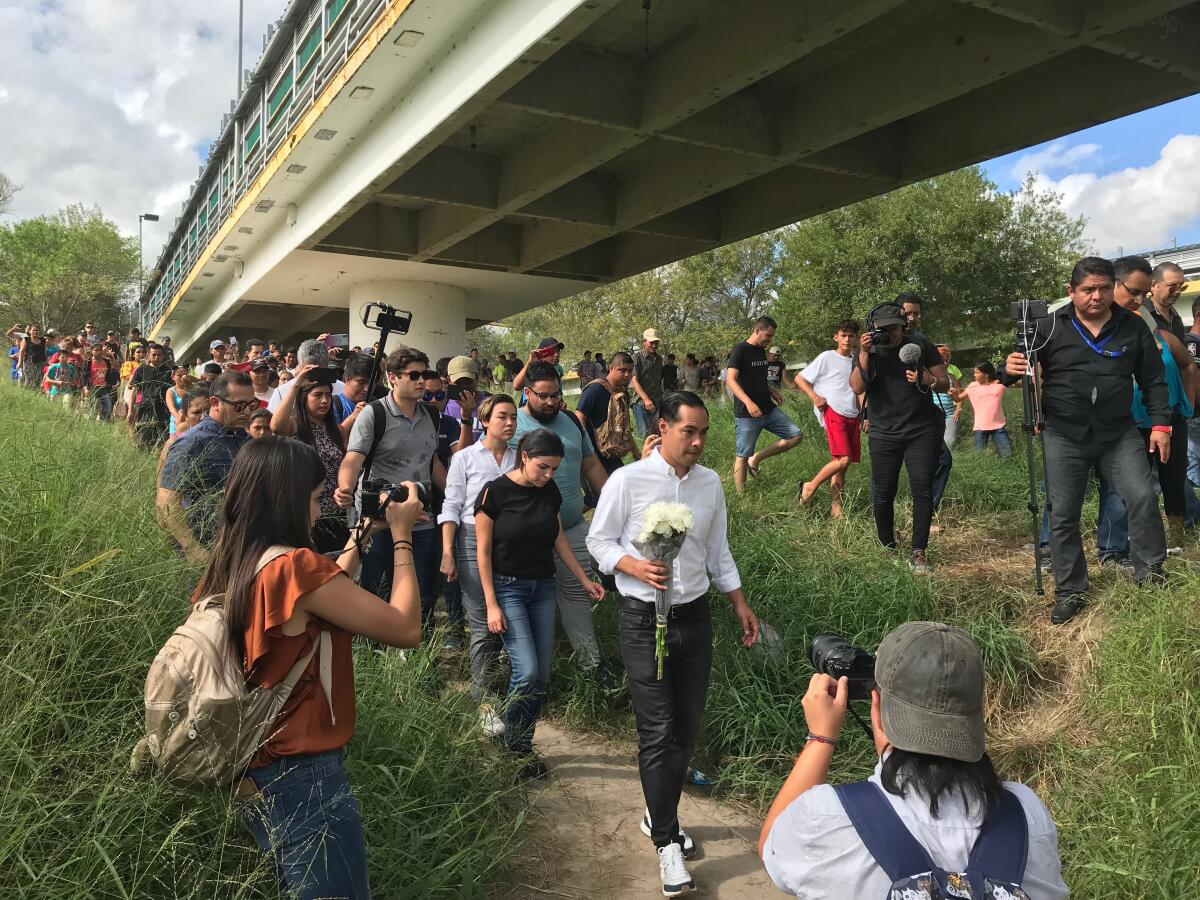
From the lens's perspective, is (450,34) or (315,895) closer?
(315,895)

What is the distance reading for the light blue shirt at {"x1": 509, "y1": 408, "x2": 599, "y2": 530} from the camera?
5411mm

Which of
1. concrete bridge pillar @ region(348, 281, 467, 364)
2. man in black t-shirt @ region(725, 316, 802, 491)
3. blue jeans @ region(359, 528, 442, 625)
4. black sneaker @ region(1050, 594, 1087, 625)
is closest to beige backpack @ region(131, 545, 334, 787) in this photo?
blue jeans @ region(359, 528, 442, 625)

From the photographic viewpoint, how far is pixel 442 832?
11.0 feet

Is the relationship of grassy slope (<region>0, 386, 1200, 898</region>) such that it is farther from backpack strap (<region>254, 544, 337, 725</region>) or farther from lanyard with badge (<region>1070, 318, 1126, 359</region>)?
lanyard with badge (<region>1070, 318, 1126, 359</region>)

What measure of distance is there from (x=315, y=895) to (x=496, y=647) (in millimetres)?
2628

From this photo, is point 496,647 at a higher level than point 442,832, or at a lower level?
higher

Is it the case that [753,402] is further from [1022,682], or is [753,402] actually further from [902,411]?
[1022,682]

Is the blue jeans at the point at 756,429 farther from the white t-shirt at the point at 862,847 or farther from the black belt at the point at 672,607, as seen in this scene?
the white t-shirt at the point at 862,847

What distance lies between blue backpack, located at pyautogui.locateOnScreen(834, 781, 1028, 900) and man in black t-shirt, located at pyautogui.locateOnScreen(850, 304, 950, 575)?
4.50m

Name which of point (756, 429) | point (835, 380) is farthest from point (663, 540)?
point (756, 429)

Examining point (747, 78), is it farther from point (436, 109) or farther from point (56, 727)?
point (56, 727)

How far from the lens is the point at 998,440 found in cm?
1095

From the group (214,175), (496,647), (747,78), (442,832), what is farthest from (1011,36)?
(214,175)

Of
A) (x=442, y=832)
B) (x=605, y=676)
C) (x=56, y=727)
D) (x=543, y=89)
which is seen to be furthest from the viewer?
(x=543, y=89)
